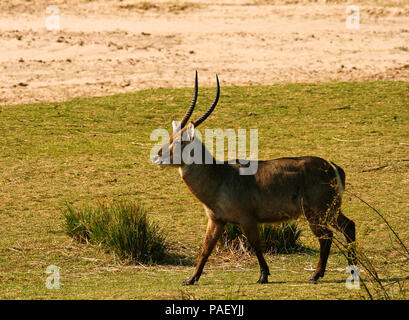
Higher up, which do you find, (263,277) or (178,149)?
(178,149)

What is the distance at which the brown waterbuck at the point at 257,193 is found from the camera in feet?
25.3

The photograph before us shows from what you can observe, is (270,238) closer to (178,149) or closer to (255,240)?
(255,240)

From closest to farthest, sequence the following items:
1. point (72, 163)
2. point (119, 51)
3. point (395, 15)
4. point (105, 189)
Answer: point (105, 189)
point (72, 163)
point (119, 51)
point (395, 15)

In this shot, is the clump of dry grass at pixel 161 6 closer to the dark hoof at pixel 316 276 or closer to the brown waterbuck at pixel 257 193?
the brown waterbuck at pixel 257 193

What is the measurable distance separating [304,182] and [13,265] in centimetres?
313

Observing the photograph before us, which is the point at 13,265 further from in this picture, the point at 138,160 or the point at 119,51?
the point at 119,51

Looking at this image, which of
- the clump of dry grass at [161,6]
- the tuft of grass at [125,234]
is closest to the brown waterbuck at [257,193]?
the tuft of grass at [125,234]

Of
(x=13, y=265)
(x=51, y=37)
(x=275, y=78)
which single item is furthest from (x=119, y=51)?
(x=13, y=265)

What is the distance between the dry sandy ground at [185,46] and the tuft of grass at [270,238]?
861cm

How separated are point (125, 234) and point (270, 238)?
1663 millimetres

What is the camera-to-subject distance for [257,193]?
7.82 m

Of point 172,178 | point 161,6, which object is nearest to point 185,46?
point 161,6
